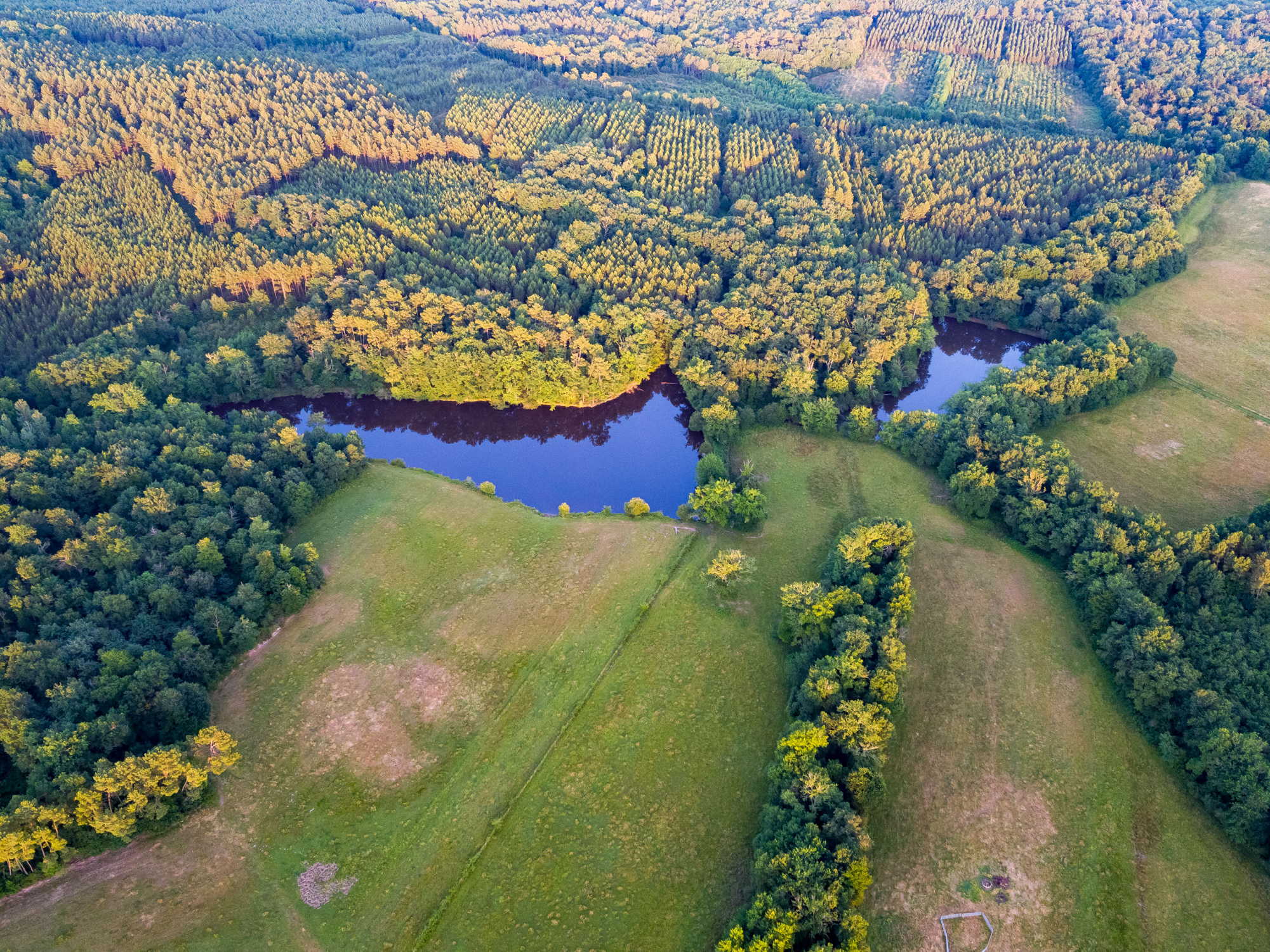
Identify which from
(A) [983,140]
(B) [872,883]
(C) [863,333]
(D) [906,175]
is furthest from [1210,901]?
(A) [983,140]

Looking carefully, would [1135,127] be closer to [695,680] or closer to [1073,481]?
[1073,481]

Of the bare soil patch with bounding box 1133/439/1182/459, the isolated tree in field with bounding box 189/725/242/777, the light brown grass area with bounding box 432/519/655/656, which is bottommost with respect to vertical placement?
the light brown grass area with bounding box 432/519/655/656

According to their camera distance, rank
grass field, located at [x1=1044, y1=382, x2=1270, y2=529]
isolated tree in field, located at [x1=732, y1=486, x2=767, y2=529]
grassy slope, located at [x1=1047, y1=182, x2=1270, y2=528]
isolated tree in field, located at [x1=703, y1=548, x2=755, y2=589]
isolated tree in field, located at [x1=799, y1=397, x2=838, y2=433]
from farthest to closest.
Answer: isolated tree in field, located at [x1=799, y1=397, x2=838, y2=433]
grassy slope, located at [x1=1047, y1=182, x2=1270, y2=528]
grass field, located at [x1=1044, y1=382, x2=1270, y2=529]
isolated tree in field, located at [x1=732, y1=486, x2=767, y2=529]
isolated tree in field, located at [x1=703, y1=548, x2=755, y2=589]

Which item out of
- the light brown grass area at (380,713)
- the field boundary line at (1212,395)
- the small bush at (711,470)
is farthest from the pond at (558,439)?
the light brown grass area at (380,713)

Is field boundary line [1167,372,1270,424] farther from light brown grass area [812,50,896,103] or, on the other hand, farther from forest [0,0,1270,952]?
light brown grass area [812,50,896,103]

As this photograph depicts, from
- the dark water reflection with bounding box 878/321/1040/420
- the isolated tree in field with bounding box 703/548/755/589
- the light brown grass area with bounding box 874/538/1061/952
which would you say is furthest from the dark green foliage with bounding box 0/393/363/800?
the dark water reflection with bounding box 878/321/1040/420

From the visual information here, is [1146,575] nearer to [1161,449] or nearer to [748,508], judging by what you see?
[1161,449]
